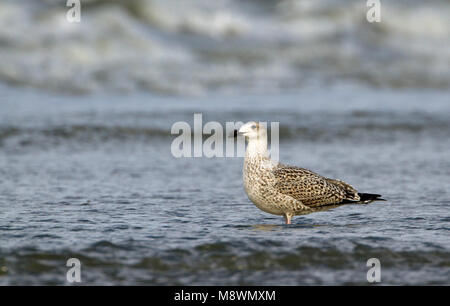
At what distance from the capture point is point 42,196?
7180mm

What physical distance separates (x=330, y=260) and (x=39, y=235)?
79.7 inches

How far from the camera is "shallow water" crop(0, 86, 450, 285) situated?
5145 mm

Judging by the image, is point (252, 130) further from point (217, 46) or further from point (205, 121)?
point (217, 46)

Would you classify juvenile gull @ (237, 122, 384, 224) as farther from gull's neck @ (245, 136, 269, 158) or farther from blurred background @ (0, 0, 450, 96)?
blurred background @ (0, 0, 450, 96)

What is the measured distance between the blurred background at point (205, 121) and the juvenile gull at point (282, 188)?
164mm

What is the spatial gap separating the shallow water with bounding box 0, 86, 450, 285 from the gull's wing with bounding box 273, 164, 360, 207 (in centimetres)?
21

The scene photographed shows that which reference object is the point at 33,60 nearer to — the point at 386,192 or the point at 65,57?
the point at 65,57

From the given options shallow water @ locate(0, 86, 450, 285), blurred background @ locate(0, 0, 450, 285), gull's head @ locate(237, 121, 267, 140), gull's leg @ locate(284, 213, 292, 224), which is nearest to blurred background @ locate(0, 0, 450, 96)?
blurred background @ locate(0, 0, 450, 285)

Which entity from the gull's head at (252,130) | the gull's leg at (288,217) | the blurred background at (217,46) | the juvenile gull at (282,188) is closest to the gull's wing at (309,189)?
the juvenile gull at (282,188)

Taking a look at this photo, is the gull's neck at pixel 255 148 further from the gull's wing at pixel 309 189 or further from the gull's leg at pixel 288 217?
the gull's leg at pixel 288 217

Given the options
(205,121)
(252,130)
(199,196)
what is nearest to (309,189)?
(252,130)

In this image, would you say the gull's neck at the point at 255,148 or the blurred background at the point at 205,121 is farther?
the gull's neck at the point at 255,148

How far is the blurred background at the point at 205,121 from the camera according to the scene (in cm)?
529
